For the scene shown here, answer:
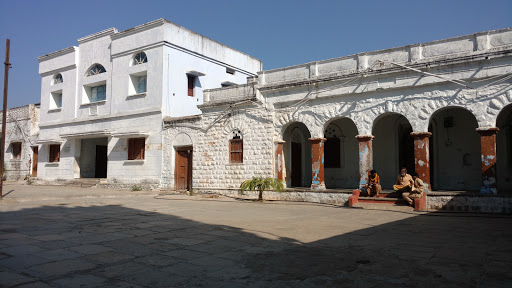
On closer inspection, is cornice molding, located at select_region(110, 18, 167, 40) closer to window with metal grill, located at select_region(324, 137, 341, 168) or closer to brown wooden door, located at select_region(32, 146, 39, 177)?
window with metal grill, located at select_region(324, 137, 341, 168)

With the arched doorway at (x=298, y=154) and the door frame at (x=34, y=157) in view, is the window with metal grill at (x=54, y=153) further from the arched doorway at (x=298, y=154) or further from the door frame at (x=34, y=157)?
the arched doorway at (x=298, y=154)

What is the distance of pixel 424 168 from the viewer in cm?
1110

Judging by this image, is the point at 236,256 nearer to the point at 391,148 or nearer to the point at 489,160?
the point at 489,160

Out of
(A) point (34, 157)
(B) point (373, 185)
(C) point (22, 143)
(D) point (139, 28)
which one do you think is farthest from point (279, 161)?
(C) point (22, 143)

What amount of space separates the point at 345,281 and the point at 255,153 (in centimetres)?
1071

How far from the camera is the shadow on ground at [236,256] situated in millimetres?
3720

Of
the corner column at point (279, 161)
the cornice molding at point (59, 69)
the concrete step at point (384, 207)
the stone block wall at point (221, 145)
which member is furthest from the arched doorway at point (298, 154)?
the cornice molding at point (59, 69)

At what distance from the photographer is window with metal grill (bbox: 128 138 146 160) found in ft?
59.1

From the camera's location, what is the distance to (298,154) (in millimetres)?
15891

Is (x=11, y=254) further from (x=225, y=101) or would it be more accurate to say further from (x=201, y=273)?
(x=225, y=101)

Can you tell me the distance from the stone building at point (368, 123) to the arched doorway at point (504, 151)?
0.03 meters

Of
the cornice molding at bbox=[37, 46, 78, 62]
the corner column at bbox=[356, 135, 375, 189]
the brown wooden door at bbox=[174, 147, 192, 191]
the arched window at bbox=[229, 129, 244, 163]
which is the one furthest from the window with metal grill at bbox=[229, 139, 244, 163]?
the cornice molding at bbox=[37, 46, 78, 62]

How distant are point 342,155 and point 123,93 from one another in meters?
11.5

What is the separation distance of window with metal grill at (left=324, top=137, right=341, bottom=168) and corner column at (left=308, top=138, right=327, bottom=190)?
6.66 feet
